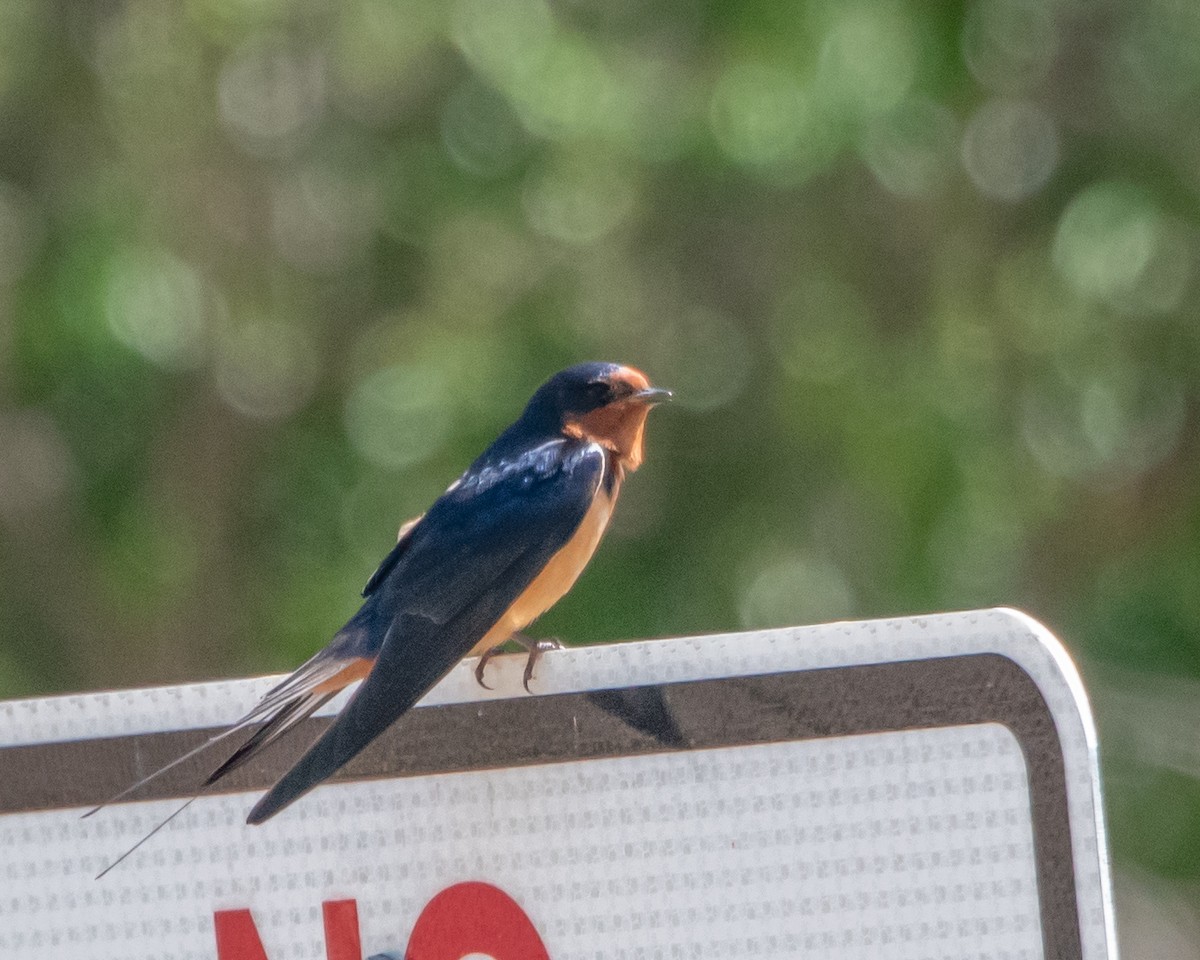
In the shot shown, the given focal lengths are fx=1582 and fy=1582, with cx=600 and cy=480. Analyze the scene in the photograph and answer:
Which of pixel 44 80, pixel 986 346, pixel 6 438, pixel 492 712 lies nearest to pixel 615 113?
pixel 986 346

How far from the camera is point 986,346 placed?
3980 millimetres

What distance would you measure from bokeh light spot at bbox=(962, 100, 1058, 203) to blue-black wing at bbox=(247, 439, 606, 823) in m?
2.24

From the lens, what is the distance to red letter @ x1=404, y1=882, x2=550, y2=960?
132 centimetres

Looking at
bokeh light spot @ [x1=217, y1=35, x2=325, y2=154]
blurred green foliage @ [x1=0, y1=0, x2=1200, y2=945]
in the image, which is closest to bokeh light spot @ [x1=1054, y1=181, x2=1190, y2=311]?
blurred green foliage @ [x1=0, y1=0, x2=1200, y2=945]

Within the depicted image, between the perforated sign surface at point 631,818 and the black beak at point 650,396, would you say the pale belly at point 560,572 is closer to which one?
the black beak at point 650,396

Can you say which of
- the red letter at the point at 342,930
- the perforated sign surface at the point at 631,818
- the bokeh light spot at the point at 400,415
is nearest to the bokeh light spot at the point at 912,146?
the bokeh light spot at the point at 400,415

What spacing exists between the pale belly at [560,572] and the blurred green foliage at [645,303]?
165 cm

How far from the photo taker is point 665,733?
130 cm

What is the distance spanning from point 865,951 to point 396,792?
43cm

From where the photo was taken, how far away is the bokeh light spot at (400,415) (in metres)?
3.82

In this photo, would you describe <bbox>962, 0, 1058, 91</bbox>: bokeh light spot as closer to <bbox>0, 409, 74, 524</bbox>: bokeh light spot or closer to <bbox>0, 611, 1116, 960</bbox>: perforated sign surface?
<bbox>0, 409, 74, 524</bbox>: bokeh light spot

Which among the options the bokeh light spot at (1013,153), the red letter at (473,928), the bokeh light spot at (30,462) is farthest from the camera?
the bokeh light spot at (30,462)

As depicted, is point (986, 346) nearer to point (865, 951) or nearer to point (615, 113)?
point (615, 113)

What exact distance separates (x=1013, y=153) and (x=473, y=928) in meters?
3.22
